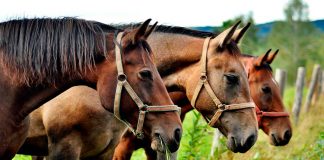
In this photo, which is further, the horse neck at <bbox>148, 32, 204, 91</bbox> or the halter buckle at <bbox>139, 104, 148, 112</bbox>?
the horse neck at <bbox>148, 32, 204, 91</bbox>

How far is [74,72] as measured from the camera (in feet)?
14.5

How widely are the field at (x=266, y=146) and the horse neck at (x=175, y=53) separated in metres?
1.05

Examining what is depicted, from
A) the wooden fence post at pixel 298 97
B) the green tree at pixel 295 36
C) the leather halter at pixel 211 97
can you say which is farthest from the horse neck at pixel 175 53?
the green tree at pixel 295 36

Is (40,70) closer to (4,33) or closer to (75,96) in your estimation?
(4,33)

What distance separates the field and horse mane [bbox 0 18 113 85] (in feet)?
8.06

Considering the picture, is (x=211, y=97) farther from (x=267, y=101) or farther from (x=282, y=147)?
(x=282, y=147)

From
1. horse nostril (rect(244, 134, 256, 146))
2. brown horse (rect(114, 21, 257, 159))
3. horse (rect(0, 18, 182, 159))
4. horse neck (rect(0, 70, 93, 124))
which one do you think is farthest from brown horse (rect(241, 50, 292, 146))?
horse neck (rect(0, 70, 93, 124))

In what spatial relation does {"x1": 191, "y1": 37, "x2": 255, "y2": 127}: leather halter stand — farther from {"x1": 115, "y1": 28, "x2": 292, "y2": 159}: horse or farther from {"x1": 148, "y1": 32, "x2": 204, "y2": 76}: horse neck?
{"x1": 115, "y1": 28, "x2": 292, "y2": 159}: horse

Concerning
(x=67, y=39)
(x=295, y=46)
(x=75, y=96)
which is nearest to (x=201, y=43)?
(x=75, y=96)

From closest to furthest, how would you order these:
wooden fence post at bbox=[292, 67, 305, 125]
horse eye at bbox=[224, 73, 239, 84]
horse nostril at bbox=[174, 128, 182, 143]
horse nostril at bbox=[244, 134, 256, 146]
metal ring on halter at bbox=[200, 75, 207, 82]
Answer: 1. horse nostril at bbox=[174, 128, 182, 143]
2. horse nostril at bbox=[244, 134, 256, 146]
3. horse eye at bbox=[224, 73, 239, 84]
4. metal ring on halter at bbox=[200, 75, 207, 82]
5. wooden fence post at bbox=[292, 67, 305, 125]

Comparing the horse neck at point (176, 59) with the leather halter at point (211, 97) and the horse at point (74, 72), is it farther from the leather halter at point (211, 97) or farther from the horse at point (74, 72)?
the horse at point (74, 72)

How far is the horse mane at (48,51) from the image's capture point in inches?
172

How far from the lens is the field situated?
21.9 ft

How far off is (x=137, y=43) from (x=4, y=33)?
3.58 ft
